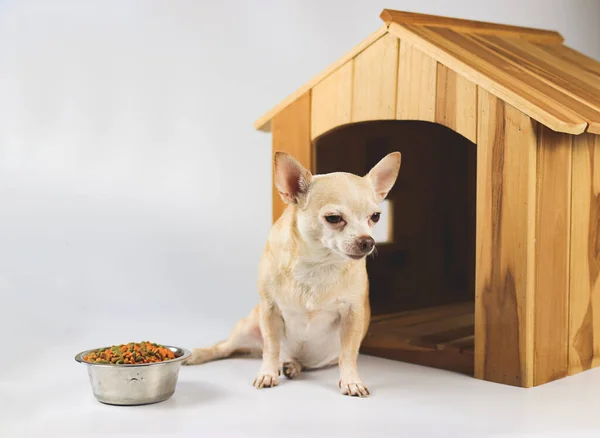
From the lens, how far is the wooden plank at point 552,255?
3.68m

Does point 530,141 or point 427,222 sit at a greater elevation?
point 530,141

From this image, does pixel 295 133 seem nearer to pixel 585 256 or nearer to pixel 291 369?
pixel 291 369

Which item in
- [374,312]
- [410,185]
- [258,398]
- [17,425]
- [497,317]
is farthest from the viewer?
[410,185]

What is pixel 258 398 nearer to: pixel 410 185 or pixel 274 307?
pixel 274 307

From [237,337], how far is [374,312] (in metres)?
1.08

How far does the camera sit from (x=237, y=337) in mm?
4125

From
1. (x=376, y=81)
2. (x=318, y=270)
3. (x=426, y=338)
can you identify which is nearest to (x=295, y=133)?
(x=376, y=81)

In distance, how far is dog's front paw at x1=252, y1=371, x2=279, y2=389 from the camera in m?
3.66

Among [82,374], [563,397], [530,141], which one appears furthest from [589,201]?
[82,374]

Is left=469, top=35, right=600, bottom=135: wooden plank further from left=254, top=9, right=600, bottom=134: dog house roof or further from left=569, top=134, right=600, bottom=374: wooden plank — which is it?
left=569, top=134, right=600, bottom=374: wooden plank

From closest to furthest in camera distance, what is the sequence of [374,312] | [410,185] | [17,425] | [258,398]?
[17,425]
[258,398]
[374,312]
[410,185]

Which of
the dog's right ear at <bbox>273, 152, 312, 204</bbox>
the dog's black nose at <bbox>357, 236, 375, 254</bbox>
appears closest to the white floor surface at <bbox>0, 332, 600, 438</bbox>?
the dog's black nose at <bbox>357, 236, 375, 254</bbox>

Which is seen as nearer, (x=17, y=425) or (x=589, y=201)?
(x=17, y=425)

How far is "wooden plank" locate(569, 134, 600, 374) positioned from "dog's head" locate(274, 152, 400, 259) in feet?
2.76
